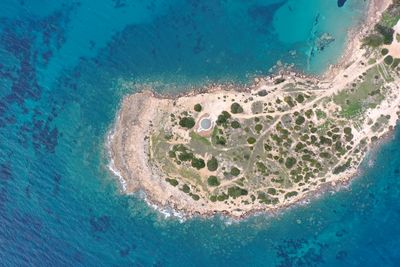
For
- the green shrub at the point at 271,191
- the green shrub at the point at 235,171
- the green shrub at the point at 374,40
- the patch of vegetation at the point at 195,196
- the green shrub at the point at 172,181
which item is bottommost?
the patch of vegetation at the point at 195,196

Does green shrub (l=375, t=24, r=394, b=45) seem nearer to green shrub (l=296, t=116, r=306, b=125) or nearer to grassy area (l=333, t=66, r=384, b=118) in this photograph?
grassy area (l=333, t=66, r=384, b=118)

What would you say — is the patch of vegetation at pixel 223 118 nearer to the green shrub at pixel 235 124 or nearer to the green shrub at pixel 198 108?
the green shrub at pixel 235 124

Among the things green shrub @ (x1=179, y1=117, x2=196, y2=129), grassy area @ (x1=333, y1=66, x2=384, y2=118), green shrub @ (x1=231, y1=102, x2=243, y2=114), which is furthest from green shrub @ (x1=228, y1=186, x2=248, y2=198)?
grassy area @ (x1=333, y1=66, x2=384, y2=118)

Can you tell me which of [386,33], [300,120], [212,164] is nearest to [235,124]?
[212,164]

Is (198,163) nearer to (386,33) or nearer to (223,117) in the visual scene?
(223,117)

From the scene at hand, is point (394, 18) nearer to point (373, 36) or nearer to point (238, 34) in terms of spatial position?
point (373, 36)

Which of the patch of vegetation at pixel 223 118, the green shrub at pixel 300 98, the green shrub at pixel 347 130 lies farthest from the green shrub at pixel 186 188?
the green shrub at pixel 347 130

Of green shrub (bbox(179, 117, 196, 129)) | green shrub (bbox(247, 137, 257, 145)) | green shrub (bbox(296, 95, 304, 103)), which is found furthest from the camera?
green shrub (bbox(179, 117, 196, 129))
